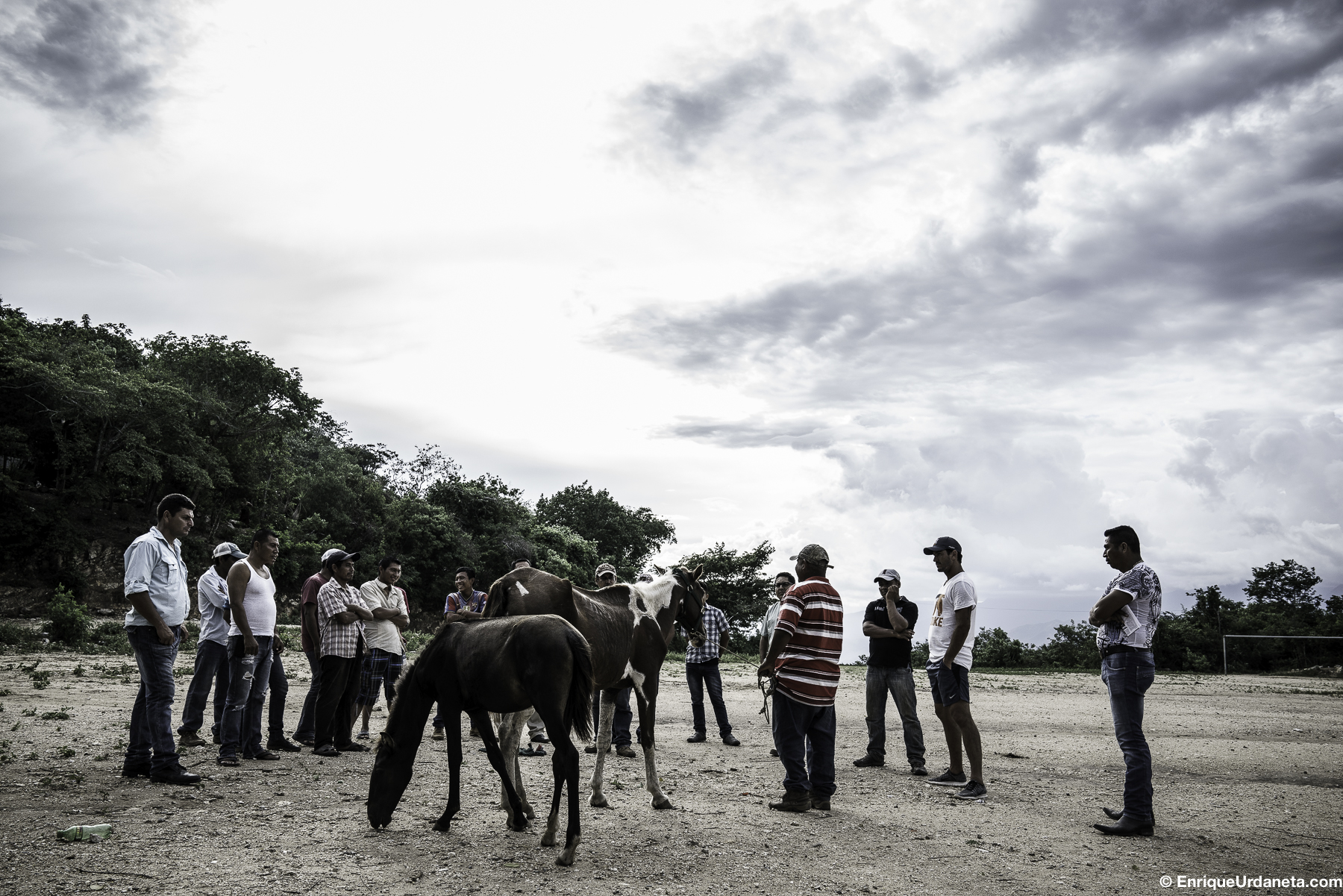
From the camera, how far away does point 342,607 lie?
920 centimetres

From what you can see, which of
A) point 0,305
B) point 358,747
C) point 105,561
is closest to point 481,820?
point 358,747

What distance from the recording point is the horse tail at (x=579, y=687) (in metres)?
5.91

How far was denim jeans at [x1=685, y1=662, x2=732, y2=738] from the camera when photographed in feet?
36.4

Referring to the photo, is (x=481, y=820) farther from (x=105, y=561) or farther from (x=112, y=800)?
(x=105, y=561)

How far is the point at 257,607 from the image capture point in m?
8.23

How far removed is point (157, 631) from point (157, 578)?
0.50m

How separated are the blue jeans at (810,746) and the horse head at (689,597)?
7.00ft

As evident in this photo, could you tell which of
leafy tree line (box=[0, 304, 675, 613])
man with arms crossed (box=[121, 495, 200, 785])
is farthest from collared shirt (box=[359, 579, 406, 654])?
leafy tree line (box=[0, 304, 675, 613])

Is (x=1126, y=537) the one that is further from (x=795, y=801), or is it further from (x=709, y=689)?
(x=709, y=689)

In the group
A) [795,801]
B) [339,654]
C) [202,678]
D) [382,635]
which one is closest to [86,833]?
[202,678]

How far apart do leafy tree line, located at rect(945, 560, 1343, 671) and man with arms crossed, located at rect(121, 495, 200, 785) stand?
3187 cm

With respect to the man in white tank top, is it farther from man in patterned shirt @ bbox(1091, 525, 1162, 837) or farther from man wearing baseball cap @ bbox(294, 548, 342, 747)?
man in patterned shirt @ bbox(1091, 525, 1162, 837)

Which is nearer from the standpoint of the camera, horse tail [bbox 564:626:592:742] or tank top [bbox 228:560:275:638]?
horse tail [bbox 564:626:592:742]

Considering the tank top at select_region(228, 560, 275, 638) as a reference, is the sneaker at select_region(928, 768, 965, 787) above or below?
below
